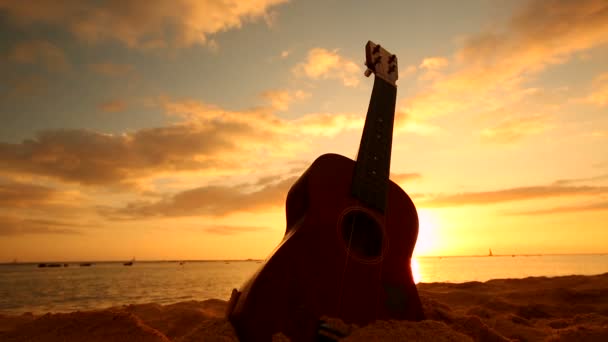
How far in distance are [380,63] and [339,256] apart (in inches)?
88.4

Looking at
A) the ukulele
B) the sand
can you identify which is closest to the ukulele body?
the ukulele

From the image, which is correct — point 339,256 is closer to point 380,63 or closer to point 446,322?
point 446,322

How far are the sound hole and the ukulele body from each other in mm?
10

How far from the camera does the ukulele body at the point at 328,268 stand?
178 cm

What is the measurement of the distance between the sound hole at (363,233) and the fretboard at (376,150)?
12 cm

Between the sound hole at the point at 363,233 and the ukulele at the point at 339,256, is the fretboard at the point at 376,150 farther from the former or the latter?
the sound hole at the point at 363,233

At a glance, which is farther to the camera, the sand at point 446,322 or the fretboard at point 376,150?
the fretboard at point 376,150

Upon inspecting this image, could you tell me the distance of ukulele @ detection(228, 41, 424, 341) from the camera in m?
1.79

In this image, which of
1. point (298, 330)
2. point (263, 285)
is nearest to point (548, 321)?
point (298, 330)

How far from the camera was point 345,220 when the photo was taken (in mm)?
2350

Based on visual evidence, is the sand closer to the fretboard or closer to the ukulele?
the ukulele

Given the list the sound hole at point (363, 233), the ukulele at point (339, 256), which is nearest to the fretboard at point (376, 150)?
the ukulele at point (339, 256)

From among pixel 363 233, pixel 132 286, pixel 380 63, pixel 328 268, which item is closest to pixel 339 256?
pixel 328 268

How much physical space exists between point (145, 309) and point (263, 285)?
2981 millimetres
